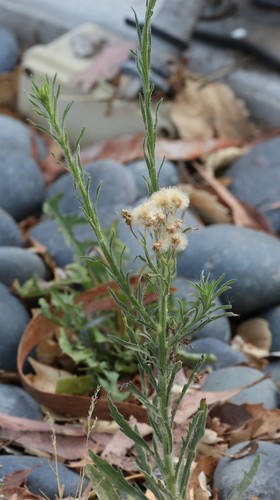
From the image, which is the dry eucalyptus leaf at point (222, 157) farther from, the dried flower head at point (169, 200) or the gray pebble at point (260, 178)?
the dried flower head at point (169, 200)

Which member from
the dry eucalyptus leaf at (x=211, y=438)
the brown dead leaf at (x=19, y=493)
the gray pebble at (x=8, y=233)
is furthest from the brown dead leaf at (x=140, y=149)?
the brown dead leaf at (x=19, y=493)

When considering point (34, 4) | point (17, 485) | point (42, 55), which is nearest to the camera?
point (17, 485)

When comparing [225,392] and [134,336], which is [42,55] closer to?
[225,392]

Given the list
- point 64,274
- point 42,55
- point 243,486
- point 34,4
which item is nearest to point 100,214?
point 64,274

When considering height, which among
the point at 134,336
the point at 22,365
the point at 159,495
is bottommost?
the point at 22,365

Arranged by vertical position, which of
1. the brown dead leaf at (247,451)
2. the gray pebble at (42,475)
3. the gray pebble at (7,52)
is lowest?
the gray pebble at (42,475)

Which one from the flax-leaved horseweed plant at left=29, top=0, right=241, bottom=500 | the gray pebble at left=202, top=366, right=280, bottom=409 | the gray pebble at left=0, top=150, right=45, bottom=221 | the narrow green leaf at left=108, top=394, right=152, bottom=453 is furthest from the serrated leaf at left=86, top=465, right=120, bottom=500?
the gray pebble at left=0, top=150, right=45, bottom=221

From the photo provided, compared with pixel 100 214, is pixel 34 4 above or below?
above
